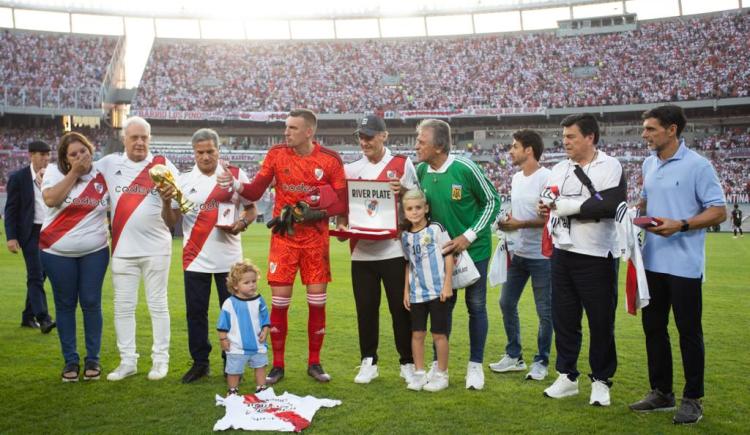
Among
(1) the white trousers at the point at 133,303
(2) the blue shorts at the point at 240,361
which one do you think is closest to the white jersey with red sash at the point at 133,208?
(1) the white trousers at the point at 133,303

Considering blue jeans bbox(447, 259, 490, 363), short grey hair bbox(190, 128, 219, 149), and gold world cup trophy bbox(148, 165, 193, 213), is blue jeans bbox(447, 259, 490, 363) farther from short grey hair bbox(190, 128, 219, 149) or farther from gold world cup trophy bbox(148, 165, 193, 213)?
short grey hair bbox(190, 128, 219, 149)

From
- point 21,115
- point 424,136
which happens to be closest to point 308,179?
point 424,136

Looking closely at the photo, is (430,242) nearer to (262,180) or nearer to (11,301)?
(262,180)

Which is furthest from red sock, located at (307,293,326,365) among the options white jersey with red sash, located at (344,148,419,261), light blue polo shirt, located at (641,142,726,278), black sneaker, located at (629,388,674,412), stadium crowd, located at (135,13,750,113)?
stadium crowd, located at (135,13,750,113)

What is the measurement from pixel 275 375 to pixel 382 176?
1.94m

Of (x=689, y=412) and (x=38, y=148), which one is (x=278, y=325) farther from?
(x=38, y=148)

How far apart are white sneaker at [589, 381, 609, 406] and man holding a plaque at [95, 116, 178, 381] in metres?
3.59

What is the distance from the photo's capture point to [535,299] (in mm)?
6172

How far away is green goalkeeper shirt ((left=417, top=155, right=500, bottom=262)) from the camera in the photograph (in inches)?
222

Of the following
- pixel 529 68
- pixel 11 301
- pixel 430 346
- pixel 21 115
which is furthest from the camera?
pixel 529 68

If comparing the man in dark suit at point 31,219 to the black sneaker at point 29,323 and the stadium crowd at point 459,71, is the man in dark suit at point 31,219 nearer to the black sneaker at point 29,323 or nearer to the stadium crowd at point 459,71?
the black sneaker at point 29,323

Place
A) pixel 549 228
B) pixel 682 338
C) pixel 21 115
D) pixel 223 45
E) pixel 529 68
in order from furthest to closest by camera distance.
A: pixel 223 45
pixel 529 68
pixel 21 115
pixel 549 228
pixel 682 338

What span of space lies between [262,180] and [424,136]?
1.44 metres

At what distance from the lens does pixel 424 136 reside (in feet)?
18.4
